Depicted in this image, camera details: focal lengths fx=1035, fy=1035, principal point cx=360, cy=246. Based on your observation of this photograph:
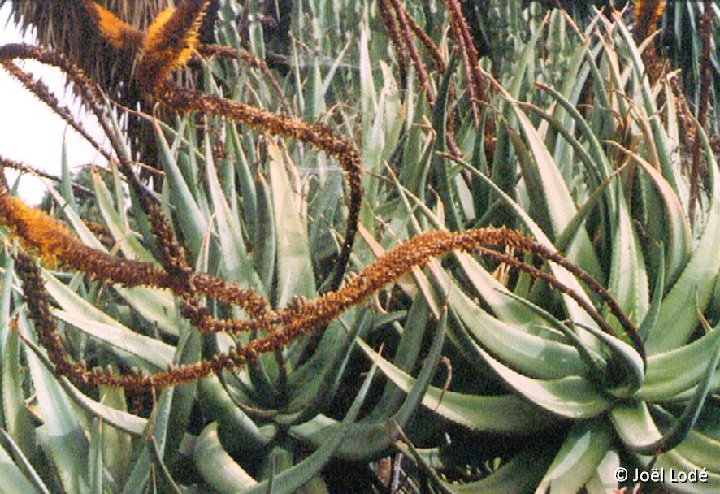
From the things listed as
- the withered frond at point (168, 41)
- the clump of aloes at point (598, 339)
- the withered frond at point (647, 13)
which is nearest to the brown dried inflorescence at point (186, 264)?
the withered frond at point (168, 41)

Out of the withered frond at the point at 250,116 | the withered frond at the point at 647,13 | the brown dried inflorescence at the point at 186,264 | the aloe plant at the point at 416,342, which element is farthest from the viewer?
the withered frond at the point at 647,13

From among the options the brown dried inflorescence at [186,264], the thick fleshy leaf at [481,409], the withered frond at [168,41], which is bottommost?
the thick fleshy leaf at [481,409]

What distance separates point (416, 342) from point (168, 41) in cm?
58

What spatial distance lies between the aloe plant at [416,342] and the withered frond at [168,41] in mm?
98

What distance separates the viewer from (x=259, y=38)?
147 inches

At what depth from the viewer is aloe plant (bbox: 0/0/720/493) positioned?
1.41 meters

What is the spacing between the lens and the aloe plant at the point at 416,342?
1.41 m

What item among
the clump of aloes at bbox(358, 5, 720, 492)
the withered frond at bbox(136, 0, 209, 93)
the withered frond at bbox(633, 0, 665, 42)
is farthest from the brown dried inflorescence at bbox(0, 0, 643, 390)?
the withered frond at bbox(633, 0, 665, 42)

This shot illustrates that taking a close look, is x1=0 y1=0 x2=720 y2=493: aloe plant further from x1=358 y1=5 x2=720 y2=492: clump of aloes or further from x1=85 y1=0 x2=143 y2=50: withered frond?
x1=85 y1=0 x2=143 y2=50: withered frond

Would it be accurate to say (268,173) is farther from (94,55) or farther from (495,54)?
(94,55)

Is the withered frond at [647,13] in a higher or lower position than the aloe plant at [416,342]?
higher

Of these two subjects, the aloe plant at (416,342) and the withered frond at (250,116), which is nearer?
the withered frond at (250,116)

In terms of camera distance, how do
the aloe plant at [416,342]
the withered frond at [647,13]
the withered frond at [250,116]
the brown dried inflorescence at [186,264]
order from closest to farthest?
the brown dried inflorescence at [186,264]
the withered frond at [250,116]
the aloe plant at [416,342]
the withered frond at [647,13]

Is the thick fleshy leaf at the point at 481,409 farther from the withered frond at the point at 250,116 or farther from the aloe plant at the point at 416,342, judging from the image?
the withered frond at the point at 250,116
